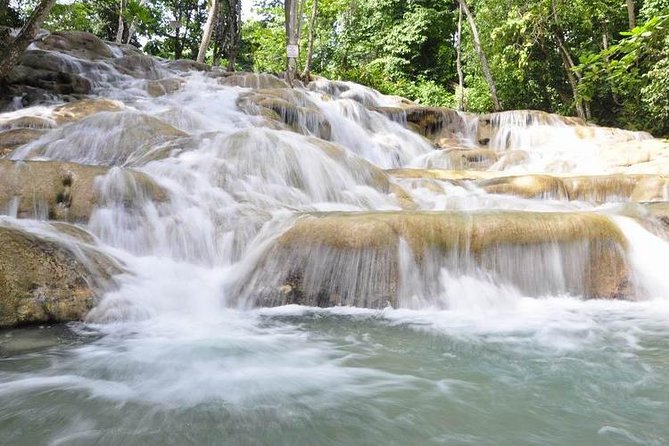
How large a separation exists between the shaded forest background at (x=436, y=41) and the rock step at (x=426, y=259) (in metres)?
9.43

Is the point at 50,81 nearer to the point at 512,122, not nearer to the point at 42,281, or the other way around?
the point at 42,281

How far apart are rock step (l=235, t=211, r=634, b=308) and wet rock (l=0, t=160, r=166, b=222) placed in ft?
6.54

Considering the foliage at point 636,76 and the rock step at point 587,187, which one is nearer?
the foliage at point 636,76

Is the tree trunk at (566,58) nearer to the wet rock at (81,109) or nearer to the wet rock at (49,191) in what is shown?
the wet rock at (81,109)

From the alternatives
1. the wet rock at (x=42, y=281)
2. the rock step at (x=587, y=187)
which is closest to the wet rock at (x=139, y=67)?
the rock step at (x=587, y=187)

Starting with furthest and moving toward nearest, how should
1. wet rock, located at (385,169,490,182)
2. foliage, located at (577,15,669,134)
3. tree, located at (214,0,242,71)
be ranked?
tree, located at (214,0,242,71) < wet rock, located at (385,169,490,182) < foliage, located at (577,15,669,134)

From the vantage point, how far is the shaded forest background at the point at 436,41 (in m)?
17.0

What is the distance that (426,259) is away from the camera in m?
4.63

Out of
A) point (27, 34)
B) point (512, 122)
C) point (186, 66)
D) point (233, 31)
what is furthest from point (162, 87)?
point (512, 122)

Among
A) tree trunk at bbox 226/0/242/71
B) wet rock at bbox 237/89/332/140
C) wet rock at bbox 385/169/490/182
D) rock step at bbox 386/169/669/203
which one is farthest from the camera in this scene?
tree trunk at bbox 226/0/242/71

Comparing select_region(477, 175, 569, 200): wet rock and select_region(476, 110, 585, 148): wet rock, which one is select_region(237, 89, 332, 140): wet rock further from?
select_region(476, 110, 585, 148): wet rock

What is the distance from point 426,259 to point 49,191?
12.8 feet

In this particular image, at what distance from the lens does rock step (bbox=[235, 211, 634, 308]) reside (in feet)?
14.8

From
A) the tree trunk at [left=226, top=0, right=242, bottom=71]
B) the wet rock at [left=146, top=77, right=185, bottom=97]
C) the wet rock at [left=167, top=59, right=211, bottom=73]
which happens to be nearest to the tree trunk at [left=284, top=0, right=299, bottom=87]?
the wet rock at [left=146, top=77, right=185, bottom=97]
